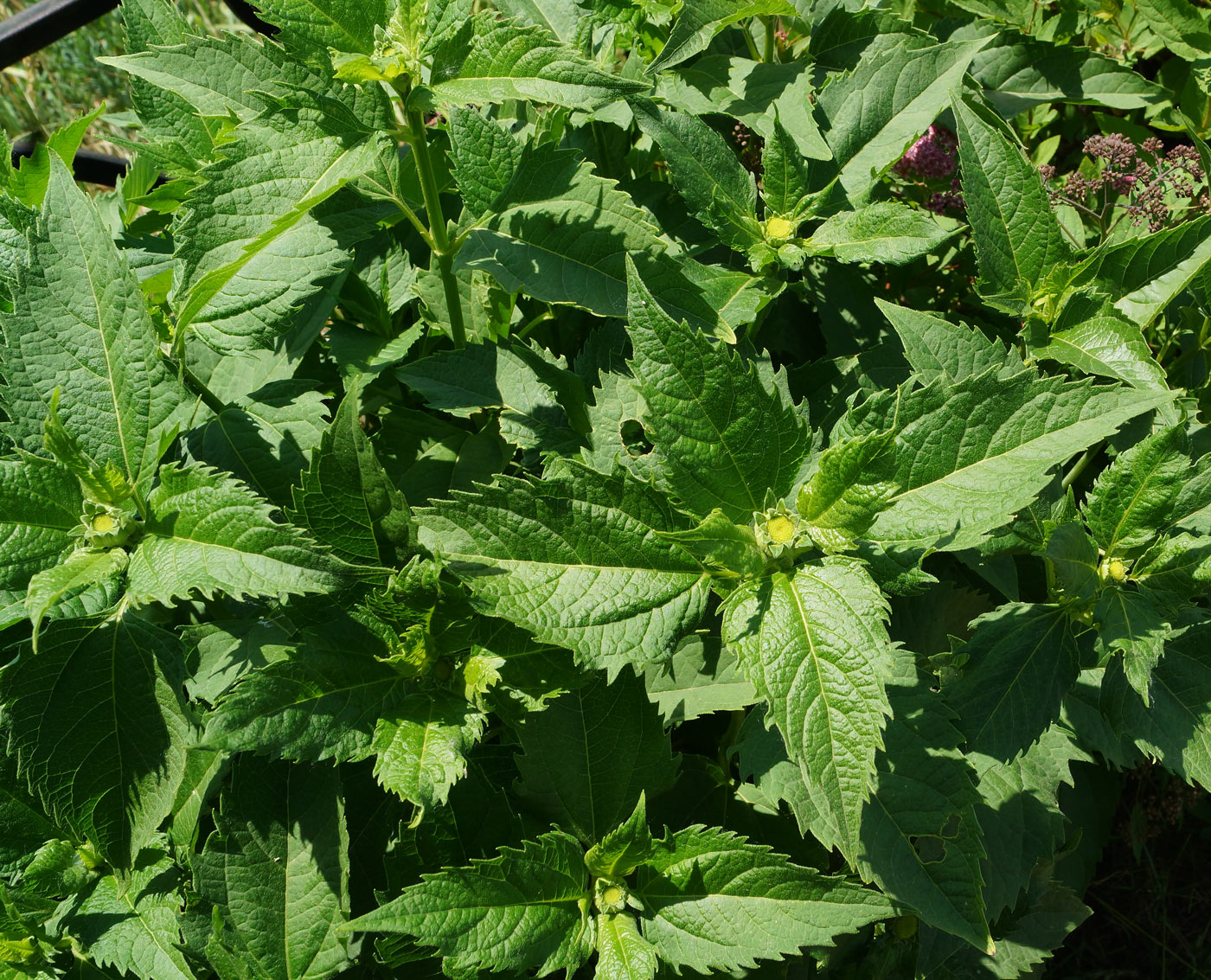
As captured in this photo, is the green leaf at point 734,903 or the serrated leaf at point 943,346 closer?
the green leaf at point 734,903

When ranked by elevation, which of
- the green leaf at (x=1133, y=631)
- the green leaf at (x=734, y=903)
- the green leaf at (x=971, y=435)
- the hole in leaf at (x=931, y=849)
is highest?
the green leaf at (x=971, y=435)

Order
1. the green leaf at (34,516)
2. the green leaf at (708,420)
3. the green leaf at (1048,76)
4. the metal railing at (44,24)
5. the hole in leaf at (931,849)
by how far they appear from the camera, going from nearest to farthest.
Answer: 1. the green leaf at (708,420)
2. the green leaf at (34,516)
3. the hole in leaf at (931,849)
4. the green leaf at (1048,76)
5. the metal railing at (44,24)

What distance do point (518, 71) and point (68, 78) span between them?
202 inches

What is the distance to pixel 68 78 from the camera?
5676 millimetres

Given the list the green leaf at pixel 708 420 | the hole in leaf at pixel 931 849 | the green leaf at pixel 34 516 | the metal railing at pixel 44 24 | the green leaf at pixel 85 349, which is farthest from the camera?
the metal railing at pixel 44 24

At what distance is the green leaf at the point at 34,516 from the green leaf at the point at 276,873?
494 mm

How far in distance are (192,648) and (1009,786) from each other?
1731 millimetres

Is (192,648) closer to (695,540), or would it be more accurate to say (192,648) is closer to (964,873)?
(695,540)

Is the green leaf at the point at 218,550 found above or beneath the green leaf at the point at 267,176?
beneath

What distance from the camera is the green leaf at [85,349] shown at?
1731 millimetres

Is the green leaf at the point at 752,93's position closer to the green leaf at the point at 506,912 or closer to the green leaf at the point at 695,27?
the green leaf at the point at 695,27

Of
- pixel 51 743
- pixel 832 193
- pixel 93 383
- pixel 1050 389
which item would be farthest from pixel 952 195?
pixel 51 743

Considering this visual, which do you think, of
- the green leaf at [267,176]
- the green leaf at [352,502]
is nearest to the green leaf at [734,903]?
the green leaf at [352,502]

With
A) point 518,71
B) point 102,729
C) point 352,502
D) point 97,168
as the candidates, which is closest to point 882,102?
point 518,71
